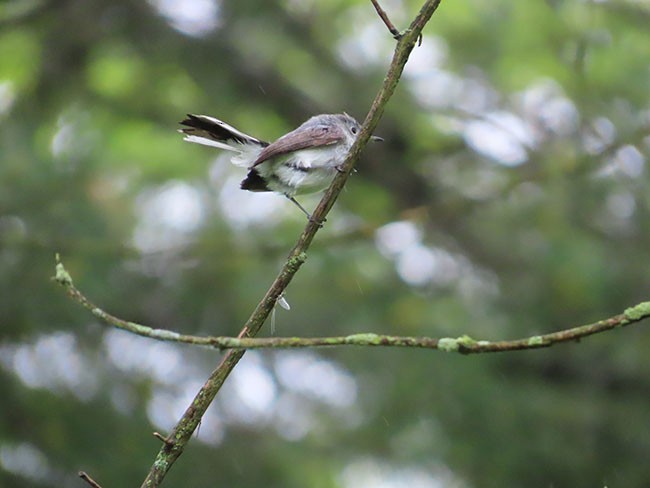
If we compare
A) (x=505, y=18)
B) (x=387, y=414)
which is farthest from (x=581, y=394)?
(x=505, y=18)

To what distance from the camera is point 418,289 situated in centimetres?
704

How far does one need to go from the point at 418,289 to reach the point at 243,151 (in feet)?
12.6

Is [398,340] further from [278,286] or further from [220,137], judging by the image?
[220,137]

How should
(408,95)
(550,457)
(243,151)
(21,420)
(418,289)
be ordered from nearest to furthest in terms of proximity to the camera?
1. (243,151)
2. (21,420)
3. (550,457)
4. (408,95)
5. (418,289)

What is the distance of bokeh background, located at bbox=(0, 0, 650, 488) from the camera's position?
554cm

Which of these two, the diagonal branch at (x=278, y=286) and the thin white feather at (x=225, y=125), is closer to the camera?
the diagonal branch at (x=278, y=286)

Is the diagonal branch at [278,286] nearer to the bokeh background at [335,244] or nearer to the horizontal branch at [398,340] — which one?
the horizontal branch at [398,340]

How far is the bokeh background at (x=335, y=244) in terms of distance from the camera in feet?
18.2

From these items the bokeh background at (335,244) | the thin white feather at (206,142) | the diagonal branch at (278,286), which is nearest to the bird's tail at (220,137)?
the thin white feather at (206,142)

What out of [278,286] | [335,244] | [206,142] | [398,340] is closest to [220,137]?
[206,142]

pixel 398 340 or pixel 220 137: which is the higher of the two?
pixel 220 137

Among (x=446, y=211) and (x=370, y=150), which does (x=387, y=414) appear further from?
(x=370, y=150)

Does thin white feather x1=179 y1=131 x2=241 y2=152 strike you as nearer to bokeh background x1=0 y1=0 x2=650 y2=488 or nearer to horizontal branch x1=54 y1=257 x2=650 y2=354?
horizontal branch x1=54 y1=257 x2=650 y2=354

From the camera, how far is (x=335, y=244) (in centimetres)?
575
